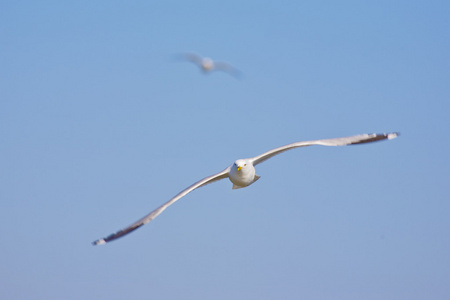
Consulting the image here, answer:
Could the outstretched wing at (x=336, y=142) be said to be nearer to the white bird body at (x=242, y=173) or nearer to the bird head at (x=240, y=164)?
the white bird body at (x=242, y=173)

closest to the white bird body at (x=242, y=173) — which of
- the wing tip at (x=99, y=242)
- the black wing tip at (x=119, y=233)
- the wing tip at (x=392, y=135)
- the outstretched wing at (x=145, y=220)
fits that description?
the outstretched wing at (x=145, y=220)

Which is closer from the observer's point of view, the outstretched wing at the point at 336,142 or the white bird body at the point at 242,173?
the white bird body at the point at 242,173

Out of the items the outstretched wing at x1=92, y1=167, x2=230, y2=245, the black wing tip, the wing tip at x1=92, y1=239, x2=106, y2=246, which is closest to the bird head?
the outstretched wing at x1=92, y1=167, x2=230, y2=245

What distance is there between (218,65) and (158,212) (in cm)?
1631

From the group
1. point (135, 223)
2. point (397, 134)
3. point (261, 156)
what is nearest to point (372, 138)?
point (397, 134)

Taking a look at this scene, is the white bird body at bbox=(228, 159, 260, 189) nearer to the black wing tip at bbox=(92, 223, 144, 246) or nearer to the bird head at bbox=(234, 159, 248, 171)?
the bird head at bbox=(234, 159, 248, 171)

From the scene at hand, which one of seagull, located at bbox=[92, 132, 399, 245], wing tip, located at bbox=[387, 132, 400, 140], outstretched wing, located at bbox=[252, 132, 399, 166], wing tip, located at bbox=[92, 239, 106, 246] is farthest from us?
wing tip, located at bbox=[387, 132, 400, 140]

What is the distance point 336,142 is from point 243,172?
3408mm

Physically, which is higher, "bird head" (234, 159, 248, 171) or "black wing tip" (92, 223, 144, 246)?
"bird head" (234, 159, 248, 171)

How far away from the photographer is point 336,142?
28.5m

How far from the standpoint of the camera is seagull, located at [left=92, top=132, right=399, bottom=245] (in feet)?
89.0

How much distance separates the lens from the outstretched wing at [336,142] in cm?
2809

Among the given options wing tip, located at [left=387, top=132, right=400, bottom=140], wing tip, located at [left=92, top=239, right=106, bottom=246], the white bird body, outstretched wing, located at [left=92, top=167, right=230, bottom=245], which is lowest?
wing tip, located at [left=92, top=239, right=106, bottom=246]

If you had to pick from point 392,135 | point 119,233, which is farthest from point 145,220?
point 392,135
